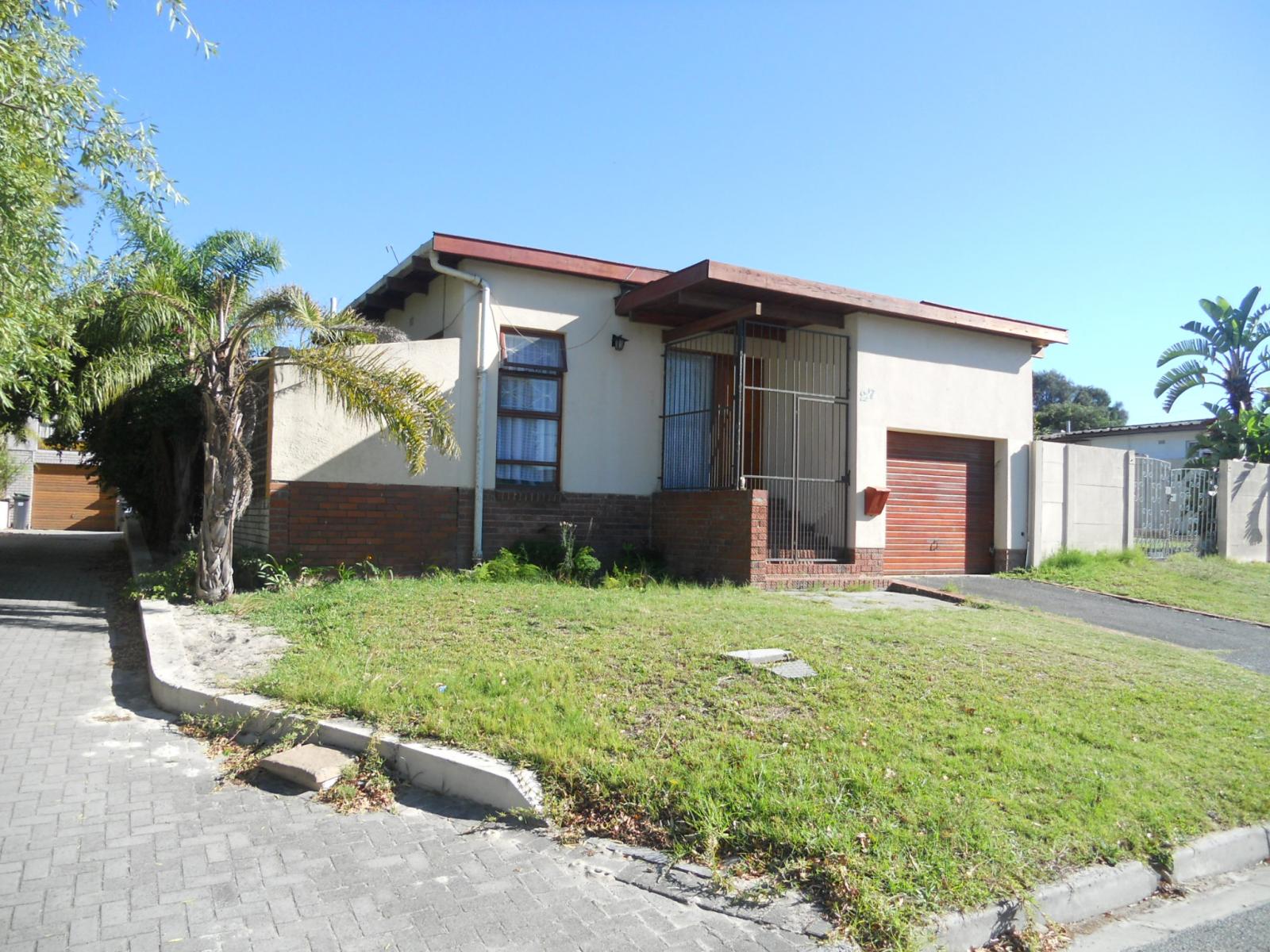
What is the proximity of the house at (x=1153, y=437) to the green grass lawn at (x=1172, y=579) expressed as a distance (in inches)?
470

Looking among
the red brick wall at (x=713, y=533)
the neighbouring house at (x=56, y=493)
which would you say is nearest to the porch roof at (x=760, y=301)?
the red brick wall at (x=713, y=533)

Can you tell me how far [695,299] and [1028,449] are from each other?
5895mm

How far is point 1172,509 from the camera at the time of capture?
616 inches

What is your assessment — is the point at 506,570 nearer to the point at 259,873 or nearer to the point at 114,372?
the point at 114,372

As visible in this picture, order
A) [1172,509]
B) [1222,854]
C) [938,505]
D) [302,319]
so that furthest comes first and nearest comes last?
[1172,509]
[938,505]
[302,319]
[1222,854]

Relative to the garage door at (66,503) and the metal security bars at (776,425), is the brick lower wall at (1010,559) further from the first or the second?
the garage door at (66,503)

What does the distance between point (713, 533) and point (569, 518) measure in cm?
189

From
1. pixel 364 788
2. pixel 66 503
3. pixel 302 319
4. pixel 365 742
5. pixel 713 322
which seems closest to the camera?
pixel 364 788

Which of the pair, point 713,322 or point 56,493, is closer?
point 713,322

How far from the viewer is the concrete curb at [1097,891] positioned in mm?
3658

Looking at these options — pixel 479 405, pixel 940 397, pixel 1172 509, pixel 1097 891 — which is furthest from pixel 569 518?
pixel 1172 509

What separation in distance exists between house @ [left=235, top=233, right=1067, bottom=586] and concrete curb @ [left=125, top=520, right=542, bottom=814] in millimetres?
3692

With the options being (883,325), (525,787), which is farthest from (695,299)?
(525,787)

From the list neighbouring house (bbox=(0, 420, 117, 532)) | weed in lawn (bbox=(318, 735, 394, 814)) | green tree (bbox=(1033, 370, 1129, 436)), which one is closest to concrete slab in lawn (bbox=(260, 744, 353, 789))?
weed in lawn (bbox=(318, 735, 394, 814))
